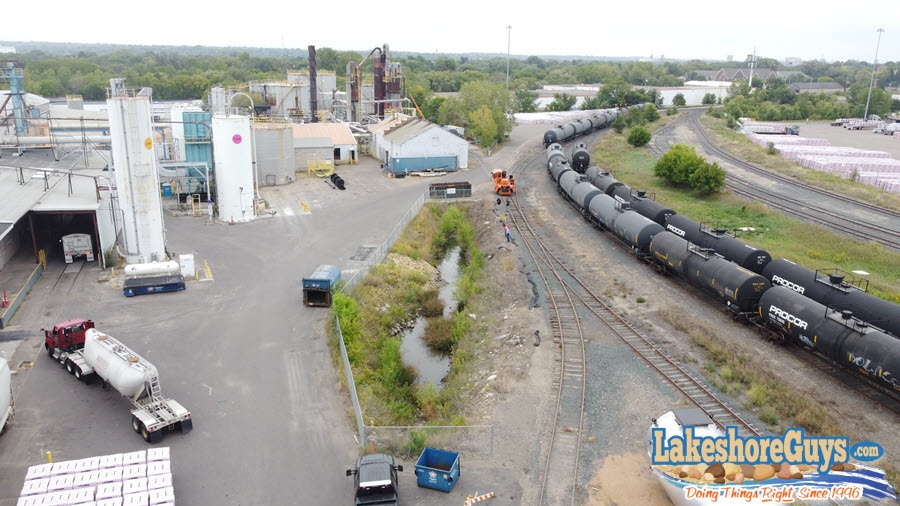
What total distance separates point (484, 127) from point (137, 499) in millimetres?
56556

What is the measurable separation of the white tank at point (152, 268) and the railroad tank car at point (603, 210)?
81.1 feet

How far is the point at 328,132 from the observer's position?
62812 millimetres

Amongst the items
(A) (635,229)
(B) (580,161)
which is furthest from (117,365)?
(B) (580,161)

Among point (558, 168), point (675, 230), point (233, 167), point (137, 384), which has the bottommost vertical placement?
point (137, 384)

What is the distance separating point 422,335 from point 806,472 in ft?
63.9

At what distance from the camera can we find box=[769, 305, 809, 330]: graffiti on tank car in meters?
23.1

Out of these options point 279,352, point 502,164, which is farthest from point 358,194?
point 279,352

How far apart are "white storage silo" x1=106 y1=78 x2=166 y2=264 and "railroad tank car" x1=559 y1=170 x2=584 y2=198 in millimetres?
28030

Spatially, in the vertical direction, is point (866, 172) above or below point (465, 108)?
below

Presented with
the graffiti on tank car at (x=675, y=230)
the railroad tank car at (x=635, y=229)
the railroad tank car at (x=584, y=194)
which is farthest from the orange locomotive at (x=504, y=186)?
the graffiti on tank car at (x=675, y=230)

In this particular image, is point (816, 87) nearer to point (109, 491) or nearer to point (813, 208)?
point (813, 208)

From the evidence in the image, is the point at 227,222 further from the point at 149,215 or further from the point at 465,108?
the point at 465,108

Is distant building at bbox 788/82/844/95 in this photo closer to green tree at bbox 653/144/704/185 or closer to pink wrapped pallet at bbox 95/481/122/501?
green tree at bbox 653/144/704/185

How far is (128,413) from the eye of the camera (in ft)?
67.4
